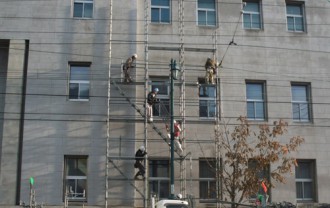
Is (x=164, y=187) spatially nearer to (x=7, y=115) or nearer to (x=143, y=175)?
(x=143, y=175)

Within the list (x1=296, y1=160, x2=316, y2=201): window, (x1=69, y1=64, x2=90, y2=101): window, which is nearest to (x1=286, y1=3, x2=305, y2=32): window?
(x1=296, y1=160, x2=316, y2=201): window

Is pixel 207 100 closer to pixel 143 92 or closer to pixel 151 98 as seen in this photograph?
pixel 143 92

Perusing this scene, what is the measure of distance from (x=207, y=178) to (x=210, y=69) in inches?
201

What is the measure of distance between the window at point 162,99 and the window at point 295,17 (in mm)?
7626

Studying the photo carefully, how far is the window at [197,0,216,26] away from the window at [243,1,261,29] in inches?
67.4

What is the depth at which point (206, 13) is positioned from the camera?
86.6ft

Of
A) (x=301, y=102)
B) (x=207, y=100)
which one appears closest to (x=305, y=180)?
(x=301, y=102)

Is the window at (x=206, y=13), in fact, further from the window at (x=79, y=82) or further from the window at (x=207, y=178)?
the window at (x=207, y=178)

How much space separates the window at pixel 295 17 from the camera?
27.2 meters

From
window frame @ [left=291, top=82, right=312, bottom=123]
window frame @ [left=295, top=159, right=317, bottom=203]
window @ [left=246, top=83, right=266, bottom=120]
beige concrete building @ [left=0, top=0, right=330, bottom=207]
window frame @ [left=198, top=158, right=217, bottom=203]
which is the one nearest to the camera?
beige concrete building @ [left=0, top=0, right=330, bottom=207]

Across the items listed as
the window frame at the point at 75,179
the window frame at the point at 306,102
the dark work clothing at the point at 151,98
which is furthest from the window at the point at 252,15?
the window frame at the point at 75,179

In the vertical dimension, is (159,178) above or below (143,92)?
below

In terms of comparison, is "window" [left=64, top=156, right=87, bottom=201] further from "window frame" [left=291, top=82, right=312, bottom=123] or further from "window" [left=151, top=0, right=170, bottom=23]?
"window frame" [left=291, top=82, right=312, bottom=123]

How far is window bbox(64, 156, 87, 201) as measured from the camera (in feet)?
75.1
